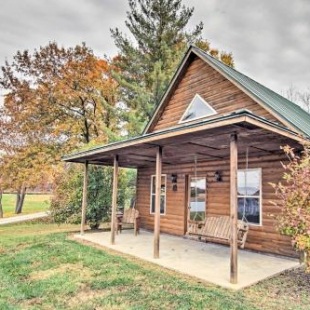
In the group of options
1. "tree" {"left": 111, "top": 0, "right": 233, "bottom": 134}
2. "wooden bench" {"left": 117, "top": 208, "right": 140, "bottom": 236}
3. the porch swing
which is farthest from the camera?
"tree" {"left": 111, "top": 0, "right": 233, "bottom": 134}

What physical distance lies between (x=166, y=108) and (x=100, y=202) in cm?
451

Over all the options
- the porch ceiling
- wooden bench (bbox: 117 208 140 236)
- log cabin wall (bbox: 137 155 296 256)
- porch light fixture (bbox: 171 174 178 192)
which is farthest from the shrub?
porch light fixture (bbox: 171 174 178 192)

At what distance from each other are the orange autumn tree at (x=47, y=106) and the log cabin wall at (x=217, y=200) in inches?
240

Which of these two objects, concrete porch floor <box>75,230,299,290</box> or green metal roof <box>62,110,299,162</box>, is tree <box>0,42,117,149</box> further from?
concrete porch floor <box>75,230,299,290</box>

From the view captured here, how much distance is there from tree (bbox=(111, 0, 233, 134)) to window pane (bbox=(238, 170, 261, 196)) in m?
10.1

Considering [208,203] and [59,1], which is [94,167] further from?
[59,1]

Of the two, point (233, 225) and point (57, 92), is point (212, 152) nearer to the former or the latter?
point (233, 225)

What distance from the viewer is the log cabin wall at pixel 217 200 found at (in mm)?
7191

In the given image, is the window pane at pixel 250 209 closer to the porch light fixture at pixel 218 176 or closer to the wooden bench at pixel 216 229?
the wooden bench at pixel 216 229

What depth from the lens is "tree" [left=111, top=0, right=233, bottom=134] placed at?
17.4 meters

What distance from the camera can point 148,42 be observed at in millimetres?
17750

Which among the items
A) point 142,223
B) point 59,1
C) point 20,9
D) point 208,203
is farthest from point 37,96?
point 208,203

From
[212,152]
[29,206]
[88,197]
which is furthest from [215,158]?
[29,206]

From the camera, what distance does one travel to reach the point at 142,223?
11.7 metres
